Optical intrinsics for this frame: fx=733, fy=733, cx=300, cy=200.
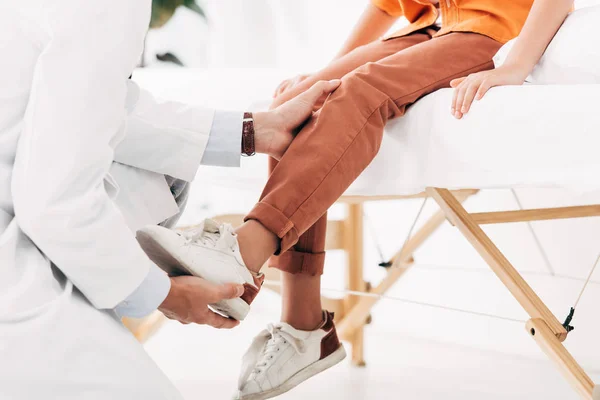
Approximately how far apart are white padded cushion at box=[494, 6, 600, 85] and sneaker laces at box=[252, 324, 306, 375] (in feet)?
2.01

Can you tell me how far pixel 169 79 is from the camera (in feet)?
5.70

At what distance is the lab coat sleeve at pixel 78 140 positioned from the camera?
0.76m

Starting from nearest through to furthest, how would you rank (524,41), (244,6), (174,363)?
(524,41) < (174,363) < (244,6)

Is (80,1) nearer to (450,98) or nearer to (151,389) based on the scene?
(151,389)

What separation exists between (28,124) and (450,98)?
69 cm

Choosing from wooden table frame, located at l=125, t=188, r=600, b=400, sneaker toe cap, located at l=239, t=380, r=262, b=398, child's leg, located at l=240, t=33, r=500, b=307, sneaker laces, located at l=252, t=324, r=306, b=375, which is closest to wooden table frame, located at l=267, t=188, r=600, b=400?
wooden table frame, located at l=125, t=188, r=600, b=400

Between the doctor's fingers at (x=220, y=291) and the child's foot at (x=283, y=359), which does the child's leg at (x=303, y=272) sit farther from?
the doctor's fingers at (x=220, y=291)

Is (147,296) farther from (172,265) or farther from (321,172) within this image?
(321,172)

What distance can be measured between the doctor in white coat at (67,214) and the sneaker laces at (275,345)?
1.39 ft

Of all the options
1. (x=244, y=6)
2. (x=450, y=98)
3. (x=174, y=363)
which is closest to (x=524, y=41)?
(x=450, y=98)

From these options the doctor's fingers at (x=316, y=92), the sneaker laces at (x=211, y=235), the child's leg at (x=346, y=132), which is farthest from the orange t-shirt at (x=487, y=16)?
the sneaker laces at (x=211, y=235)

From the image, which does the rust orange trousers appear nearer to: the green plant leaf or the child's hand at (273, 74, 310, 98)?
the child's hand at (273, 74, 310, 98)

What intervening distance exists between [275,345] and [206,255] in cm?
35

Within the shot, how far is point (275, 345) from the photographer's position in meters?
1.29
